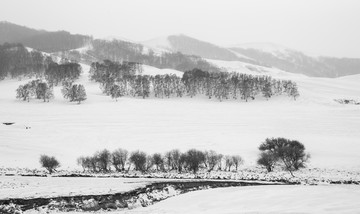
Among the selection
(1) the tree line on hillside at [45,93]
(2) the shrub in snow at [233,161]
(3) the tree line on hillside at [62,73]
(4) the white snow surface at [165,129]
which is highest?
(3) the tree line on hillside at [62,73]

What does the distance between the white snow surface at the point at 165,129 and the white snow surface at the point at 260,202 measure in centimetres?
2490

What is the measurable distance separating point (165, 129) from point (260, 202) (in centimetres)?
5127

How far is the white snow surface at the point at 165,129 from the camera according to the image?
162 feet

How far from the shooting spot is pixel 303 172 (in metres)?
38.4

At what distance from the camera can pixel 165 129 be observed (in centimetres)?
6856

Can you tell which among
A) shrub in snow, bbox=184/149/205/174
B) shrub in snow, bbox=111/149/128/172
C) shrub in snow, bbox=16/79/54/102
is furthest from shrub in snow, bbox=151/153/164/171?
shrub in snow, bbox=16/79/54/102

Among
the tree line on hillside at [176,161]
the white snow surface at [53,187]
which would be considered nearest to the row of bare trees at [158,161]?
the tree line on hillside at [176,161]

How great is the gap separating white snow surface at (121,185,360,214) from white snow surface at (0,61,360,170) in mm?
24905

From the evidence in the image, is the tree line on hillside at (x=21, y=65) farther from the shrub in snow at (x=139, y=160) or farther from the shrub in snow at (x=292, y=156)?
the shrub in snow at (x=292, y=156)

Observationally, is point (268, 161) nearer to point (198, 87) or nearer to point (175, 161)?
point (175, 161)

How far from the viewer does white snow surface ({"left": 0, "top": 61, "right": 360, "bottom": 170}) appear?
4950 cm

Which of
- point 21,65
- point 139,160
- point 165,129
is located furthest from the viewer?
point 21,65

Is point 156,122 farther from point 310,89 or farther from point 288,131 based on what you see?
point 310,89

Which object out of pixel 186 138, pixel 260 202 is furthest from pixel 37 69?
pixel 260 202
